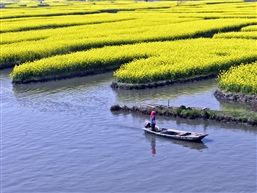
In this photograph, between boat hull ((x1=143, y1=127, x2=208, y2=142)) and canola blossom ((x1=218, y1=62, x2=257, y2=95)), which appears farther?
canola blossom ((x1=218, y1=62, x2=257, y2=95))

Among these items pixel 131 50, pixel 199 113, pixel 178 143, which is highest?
pixel 131 50

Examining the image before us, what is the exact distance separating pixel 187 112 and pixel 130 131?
3101 mm

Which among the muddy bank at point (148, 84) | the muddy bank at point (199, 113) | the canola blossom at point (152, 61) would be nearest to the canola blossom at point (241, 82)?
the muddy bank at point (148, 84)

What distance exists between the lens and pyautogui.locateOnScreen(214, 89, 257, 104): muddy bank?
26.4 meters

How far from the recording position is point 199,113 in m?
23.9

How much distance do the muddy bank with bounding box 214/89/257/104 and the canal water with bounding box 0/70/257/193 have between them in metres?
0.49

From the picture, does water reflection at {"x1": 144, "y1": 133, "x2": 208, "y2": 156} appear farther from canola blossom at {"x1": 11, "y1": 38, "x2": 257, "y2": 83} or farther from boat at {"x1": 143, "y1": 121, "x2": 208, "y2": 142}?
canola blossom at {"x1": 11, "y1": 38, "x2": 257, "y2": 83}

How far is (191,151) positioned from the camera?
19781 millimetres

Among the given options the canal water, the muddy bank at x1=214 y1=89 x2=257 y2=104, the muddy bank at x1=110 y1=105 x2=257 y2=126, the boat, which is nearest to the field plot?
the canal water

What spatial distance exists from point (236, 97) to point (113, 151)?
985 cm

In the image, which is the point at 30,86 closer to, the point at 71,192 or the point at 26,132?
the point at 26,132

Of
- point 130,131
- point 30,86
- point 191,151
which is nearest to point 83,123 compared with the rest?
point 130,131

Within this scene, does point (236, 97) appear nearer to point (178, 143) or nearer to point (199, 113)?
point (199, 113)

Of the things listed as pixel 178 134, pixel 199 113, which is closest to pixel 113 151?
pixel 178 134
